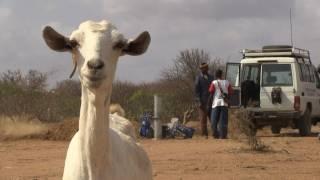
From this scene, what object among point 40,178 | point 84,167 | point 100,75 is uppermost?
point 100,75

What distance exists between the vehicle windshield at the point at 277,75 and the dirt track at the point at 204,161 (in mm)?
2891

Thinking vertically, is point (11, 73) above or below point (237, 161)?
above

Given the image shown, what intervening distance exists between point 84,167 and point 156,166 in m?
8.04

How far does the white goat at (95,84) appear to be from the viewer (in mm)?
5152

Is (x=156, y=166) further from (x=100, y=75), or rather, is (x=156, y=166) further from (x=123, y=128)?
(x=100, y=75)

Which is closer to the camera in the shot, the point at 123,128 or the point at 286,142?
the point at 123,128

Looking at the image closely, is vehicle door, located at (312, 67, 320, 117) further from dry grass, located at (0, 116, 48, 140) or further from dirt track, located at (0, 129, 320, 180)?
dry grass, located at (0, 116, 48, 140)

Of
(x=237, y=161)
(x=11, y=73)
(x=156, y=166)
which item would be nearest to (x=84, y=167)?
(x=156, y=166)

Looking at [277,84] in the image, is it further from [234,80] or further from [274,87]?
[234,80]

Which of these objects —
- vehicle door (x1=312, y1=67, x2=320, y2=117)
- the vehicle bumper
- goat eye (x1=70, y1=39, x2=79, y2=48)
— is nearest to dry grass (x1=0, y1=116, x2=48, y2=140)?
the vehicle bumper

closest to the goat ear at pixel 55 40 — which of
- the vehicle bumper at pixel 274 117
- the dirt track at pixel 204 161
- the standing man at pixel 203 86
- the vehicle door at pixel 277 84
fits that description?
the dirt track at pixel 204 161

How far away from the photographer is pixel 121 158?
6008 millimetres

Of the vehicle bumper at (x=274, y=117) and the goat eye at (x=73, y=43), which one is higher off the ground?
the goat eye at (x=73, y=43)

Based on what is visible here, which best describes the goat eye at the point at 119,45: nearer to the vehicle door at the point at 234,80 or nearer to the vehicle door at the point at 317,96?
the vehicle door at the point at 234,80
